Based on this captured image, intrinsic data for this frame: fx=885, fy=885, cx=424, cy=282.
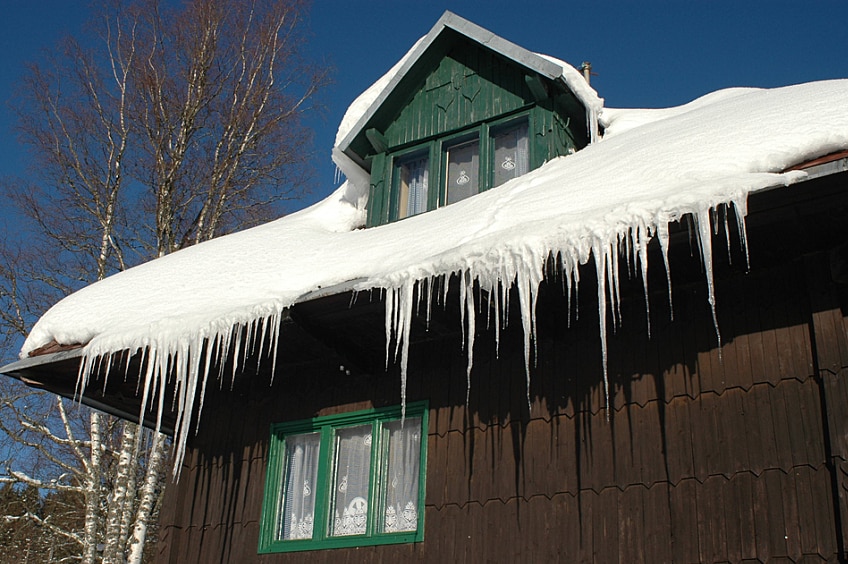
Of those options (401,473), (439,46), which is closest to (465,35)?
(439,46)

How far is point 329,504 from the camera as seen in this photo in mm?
6699

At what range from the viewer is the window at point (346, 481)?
6383 millimetres

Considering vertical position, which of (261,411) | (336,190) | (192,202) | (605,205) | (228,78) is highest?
(228,78)

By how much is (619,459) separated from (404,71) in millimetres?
4679

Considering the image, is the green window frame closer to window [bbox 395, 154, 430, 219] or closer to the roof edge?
window [bbox 395, 154, 430, 219]

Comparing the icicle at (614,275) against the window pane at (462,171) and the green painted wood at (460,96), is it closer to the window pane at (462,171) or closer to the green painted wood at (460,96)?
the window pane at (462,171)

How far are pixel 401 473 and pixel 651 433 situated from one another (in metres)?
1.94

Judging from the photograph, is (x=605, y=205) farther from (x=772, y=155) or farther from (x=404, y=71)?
(x=404, y=71)

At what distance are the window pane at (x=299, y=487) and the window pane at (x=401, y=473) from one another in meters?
0.69

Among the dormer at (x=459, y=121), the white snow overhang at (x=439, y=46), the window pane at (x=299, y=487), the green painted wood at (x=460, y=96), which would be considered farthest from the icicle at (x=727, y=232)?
the window pane at (x=299, y=487)

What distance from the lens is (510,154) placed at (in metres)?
8.20

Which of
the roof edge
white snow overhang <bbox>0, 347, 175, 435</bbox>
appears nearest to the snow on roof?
white snow overhang <bbox>0, 347, 175, 435</bbox>

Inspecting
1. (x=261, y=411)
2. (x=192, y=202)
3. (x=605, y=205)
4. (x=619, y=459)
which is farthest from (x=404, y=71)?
(x=192, y=202)

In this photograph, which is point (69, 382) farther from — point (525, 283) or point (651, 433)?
point (651, 433)
